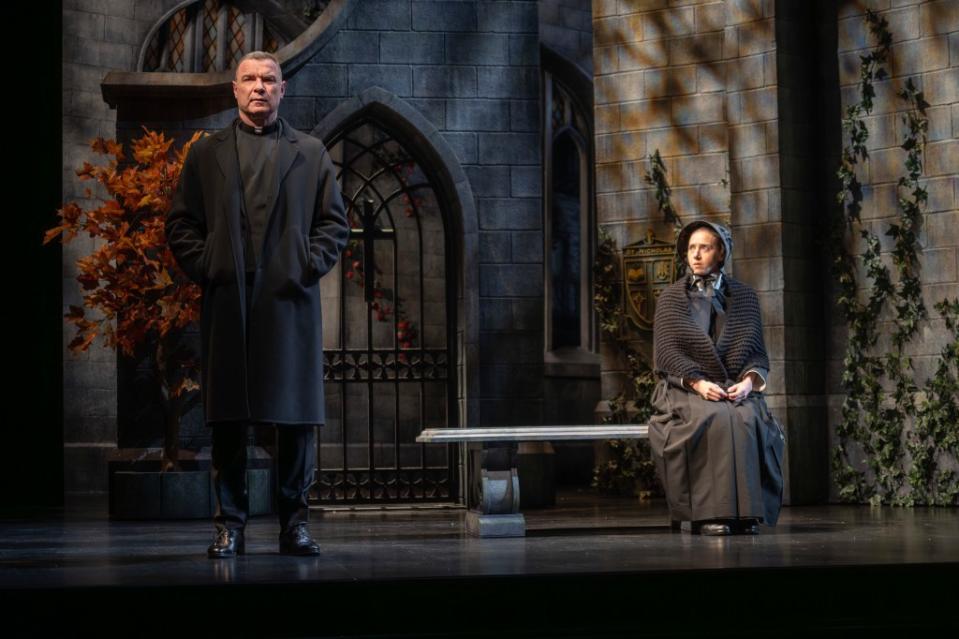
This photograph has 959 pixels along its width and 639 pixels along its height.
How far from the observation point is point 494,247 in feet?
34.2

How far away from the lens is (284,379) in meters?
5.39

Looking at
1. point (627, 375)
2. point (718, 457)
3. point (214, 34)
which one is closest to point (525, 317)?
point (627, 375)

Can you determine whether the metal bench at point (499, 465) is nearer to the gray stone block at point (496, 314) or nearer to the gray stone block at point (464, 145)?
the gray stone block at point (496, 314)

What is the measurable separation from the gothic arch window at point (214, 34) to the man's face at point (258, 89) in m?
8.04

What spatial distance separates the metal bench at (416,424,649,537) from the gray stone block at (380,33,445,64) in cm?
384

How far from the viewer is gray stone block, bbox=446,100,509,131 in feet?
34.2

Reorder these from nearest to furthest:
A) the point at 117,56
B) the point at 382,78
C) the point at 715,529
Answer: the point at 715,529 → the point at 382,78 → the point at 117,56

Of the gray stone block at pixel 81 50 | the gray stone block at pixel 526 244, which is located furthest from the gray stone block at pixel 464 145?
the gray stone block at pixel 81 50

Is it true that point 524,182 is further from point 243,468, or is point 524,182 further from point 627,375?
point 243,468

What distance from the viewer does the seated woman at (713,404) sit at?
22.5 feet

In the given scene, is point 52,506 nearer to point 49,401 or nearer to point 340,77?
point 49,401

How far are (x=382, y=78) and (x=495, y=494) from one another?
13.4 ft

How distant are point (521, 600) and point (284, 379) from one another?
1324 mm

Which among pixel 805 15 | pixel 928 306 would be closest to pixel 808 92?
pixel 805 15
